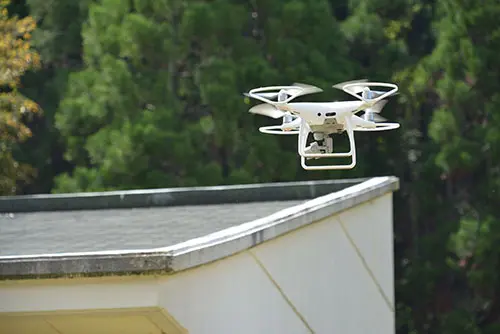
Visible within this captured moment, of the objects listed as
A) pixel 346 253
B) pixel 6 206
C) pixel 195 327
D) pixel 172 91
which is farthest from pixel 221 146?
pixel 195 327

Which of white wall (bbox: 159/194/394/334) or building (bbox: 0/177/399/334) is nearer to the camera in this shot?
building (bbox: 0/177/399/334)

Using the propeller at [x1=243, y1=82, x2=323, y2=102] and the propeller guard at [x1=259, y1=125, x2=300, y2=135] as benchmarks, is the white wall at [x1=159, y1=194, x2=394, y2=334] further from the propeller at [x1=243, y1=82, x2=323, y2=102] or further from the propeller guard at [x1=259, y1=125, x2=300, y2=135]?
Result: the propeller at [x1=243, y1=82, x2=323, y2=102]

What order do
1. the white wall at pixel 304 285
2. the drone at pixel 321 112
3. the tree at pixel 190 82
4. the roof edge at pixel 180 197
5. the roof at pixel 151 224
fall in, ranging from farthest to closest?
the tree at pixel 190 82
the roof edge at pixel 180 197
the white wall at pixel 304 285
the roof at pixel 151 224
the drone at pixel 321 112

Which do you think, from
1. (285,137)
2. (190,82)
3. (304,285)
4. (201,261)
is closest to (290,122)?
(201,261)

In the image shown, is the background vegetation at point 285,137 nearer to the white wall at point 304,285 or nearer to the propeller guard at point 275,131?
the white wall at point 304,285

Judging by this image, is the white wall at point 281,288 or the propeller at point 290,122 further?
the white wall at point 281,288

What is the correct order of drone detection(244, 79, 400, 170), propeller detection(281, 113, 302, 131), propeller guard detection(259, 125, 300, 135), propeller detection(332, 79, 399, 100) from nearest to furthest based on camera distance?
drone detection(244, 79, 400, 170), propeller detection(332, 79, 399, 100), propeller detection(281, 113, 302, 131), propeller guard detection(259, 125, 300, 135)

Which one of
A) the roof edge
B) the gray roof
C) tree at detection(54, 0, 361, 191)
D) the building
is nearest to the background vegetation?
tree at detection(54, 0, 361, 191)

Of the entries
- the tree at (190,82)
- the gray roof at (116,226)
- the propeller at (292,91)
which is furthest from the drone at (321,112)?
the tree at (190,82)
